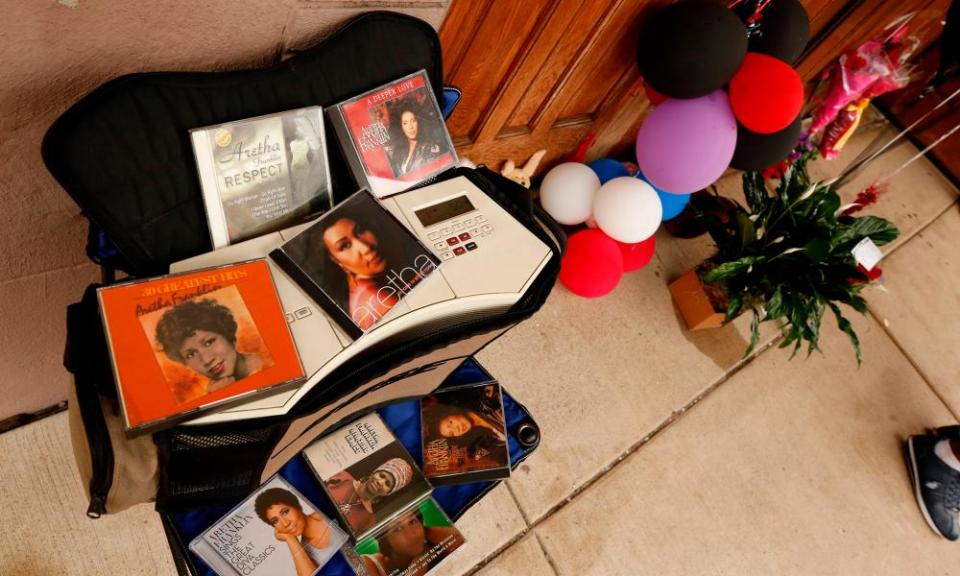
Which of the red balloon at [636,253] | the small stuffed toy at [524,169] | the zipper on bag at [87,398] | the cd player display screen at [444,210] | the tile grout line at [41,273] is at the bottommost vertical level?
the tile grout line at [41,273]

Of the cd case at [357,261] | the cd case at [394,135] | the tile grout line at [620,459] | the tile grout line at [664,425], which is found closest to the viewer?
the cd case at [357,261]

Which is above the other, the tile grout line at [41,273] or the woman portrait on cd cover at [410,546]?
the tile grout line at [41,273]

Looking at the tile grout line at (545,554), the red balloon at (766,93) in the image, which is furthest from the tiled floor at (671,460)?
the red balloon at (766,93)

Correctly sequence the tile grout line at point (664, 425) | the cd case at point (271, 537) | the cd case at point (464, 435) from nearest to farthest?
1. the cd case at point (271, 537)
2. the cd case at point (464, 435)
3. the tile grout line at point (664, 425)

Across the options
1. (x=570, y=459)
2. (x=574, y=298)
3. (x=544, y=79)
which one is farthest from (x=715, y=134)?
(x=570, y=459)

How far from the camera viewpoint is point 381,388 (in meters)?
1.05

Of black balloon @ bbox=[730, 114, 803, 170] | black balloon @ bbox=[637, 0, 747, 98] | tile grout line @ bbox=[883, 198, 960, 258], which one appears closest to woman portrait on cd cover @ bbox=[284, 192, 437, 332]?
black balloon @ bbox=[637, 0, 747, 98]

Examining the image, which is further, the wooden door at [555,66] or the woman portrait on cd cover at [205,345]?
the wooden door at [555,66]

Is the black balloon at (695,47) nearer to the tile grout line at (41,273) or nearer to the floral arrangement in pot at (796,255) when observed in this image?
the floral arrangement in pot at (796,255)

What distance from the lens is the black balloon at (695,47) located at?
124 centimetres

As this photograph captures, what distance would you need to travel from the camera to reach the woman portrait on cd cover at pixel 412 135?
984mm

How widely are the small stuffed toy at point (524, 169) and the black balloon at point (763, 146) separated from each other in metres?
0.60

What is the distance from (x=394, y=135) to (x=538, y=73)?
26.1 inches

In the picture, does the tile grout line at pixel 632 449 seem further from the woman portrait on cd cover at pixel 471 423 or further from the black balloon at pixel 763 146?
the black balloon at pixel 763 146
